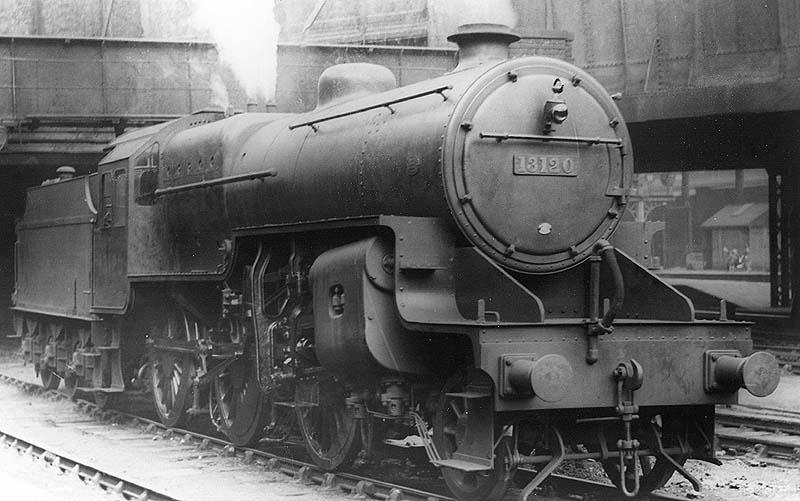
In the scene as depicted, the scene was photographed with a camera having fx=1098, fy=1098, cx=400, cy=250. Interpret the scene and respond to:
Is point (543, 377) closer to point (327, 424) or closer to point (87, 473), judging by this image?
point (327, 424)

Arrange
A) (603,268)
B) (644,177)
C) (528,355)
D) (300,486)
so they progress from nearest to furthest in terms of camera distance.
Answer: (528,355) → (603,268) → (300,486) → (644,177)

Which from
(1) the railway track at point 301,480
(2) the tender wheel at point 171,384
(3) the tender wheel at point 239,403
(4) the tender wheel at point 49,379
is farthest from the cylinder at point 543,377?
(4) the tender wheel at point 49,379

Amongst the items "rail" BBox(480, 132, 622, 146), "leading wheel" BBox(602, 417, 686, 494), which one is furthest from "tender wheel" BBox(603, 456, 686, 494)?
"rail" BBox(480, 132, 622, 146)

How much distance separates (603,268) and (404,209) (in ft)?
4.94

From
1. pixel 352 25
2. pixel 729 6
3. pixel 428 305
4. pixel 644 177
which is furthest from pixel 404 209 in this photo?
pixel 644 177

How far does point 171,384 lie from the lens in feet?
38.1

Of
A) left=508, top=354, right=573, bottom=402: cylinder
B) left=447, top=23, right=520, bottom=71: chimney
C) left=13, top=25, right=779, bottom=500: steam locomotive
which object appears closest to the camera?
left=508, top=354, right=573, bottom=402: cylinder

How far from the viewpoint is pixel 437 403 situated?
7.45 m

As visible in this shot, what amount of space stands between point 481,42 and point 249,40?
6733mm

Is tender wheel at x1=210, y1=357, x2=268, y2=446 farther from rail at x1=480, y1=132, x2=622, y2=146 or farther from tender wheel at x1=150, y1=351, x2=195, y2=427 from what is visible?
rail at x1=480, y1=132, x2=622, y2=146

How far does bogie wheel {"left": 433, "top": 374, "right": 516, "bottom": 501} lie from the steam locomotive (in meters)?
0.01

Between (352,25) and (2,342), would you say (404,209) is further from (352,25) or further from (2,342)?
(352,25)

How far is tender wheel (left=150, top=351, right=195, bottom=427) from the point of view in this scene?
11023 millimetres

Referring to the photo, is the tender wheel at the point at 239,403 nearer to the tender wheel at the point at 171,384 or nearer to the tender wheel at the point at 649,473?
the tender wheel at the point at 171,384
